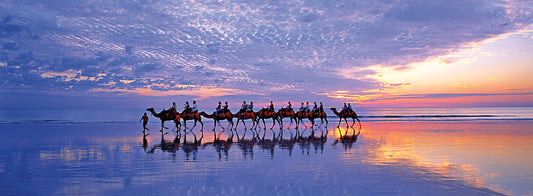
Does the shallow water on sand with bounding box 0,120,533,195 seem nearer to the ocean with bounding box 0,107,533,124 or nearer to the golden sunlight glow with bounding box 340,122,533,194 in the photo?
the golden sunlight glow with bounding box 340,122,533,194

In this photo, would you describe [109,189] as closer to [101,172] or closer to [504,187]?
[101,172]

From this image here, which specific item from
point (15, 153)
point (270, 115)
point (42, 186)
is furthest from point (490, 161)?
point (270, 115)

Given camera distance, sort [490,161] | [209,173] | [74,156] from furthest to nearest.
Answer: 1. [74,156]
2. [490,161]
3. [209,173]

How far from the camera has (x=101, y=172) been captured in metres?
9.66

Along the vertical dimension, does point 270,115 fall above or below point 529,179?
above

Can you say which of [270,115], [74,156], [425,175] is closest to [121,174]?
[74,156]

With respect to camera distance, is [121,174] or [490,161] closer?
[121,174]

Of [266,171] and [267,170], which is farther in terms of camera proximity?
[267,170]

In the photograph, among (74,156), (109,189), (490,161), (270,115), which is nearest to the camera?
(109,189)

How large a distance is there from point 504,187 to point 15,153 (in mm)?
18101

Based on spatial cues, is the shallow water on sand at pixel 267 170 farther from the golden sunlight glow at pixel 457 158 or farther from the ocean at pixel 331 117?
the ocean at pixel 331 117

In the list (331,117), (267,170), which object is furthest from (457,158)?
(331,117)

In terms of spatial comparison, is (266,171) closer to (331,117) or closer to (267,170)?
(267,170)

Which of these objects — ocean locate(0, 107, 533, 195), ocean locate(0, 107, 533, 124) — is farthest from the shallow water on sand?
ocean locate(0, 107, 533, 124)
